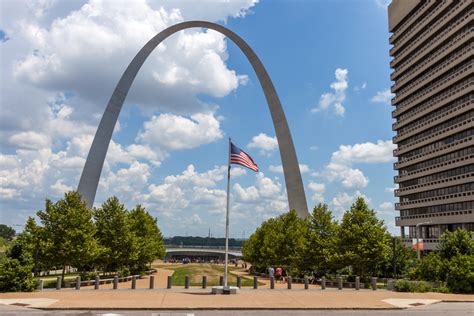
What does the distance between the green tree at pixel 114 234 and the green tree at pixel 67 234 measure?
13.0ft

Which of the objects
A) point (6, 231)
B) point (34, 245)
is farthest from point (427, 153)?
point (6, 231)

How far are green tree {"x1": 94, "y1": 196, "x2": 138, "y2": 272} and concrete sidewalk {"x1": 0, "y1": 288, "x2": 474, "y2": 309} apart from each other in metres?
10.0

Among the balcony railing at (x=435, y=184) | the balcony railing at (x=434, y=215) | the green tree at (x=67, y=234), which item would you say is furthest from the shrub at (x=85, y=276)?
the balcony railing at (x=435, y=184)

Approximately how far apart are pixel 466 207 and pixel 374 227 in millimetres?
40068

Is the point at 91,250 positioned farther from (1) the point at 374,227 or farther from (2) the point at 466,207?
(2) the point at 466,207

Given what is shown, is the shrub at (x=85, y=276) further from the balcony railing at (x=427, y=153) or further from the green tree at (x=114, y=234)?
the balcony railing at (x=427, y=153)

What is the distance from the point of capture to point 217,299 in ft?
78.8

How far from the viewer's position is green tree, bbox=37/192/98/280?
31.9m

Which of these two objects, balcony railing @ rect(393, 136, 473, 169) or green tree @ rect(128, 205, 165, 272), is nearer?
green tree @ rect(128, 205, 165, 272)

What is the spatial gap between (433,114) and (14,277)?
7358 centimetres

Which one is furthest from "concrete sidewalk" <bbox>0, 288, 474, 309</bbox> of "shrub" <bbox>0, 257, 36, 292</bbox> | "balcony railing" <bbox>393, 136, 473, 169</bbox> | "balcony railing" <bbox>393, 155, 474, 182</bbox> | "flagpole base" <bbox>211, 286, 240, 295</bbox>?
"balcony railing" <bbox>393, 136, 473, 169</bbox>

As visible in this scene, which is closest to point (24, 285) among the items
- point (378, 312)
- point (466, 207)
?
point (378, 312)

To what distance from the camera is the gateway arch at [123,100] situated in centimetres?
4962

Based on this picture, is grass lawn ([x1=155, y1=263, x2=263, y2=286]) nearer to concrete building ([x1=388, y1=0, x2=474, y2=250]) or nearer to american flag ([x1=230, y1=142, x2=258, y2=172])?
american flag ([x1=230, y1=142, x2=258, y2=172])
